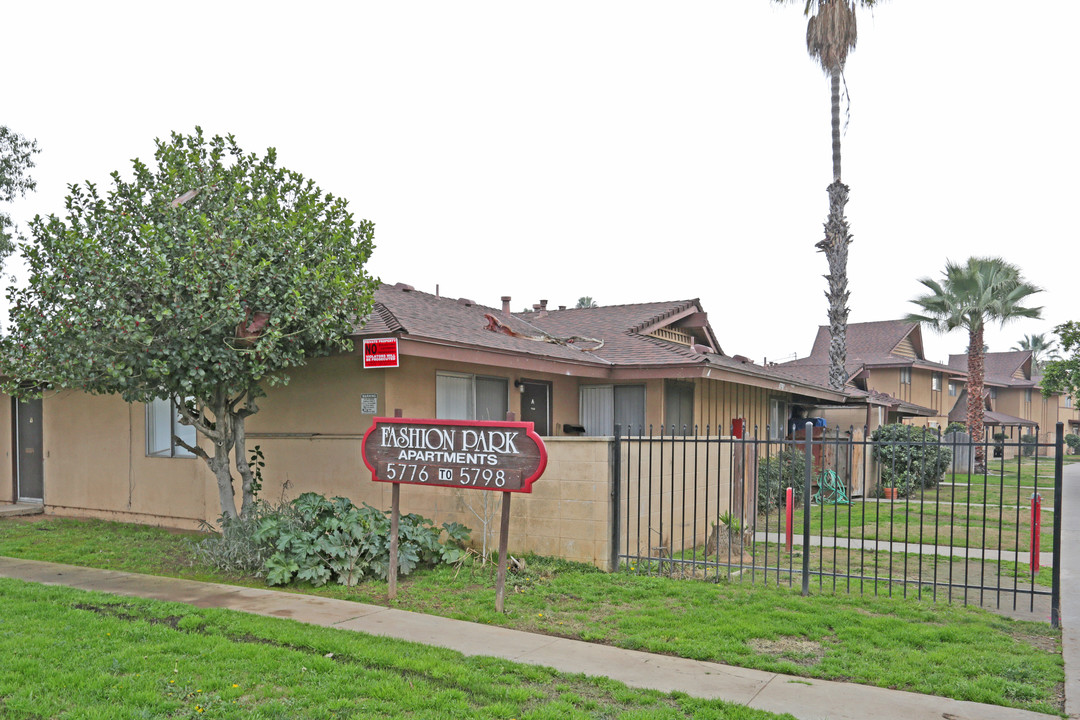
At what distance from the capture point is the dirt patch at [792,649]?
600 cm

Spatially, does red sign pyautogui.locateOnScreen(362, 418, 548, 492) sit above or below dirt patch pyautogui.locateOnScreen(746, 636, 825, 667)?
above

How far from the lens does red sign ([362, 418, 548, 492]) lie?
7434 mm

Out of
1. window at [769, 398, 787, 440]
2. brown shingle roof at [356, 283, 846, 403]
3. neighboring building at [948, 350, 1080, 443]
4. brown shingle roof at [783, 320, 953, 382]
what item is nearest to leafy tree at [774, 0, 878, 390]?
window at [769, 398, 787, 440]

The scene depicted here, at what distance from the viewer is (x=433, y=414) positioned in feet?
36.5

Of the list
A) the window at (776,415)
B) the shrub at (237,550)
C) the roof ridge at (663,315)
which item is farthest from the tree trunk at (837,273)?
the shrub at (237,550)

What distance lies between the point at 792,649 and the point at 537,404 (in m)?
7.84

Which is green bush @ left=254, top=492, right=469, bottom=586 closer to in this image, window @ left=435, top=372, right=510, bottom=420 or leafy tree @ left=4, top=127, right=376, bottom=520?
leafy tree @ left=4, top=127, right=376, bottom=520

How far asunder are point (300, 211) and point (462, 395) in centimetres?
375

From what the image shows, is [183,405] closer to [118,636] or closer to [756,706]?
[118,636]

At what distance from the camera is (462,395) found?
11844 mm

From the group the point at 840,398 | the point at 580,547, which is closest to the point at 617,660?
the point at 580,547

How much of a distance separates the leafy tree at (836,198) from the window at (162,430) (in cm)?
1679

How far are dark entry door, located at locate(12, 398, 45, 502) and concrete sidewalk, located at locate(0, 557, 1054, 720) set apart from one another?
7364mm

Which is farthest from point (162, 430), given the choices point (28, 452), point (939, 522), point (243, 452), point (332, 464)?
point (939, 522)
